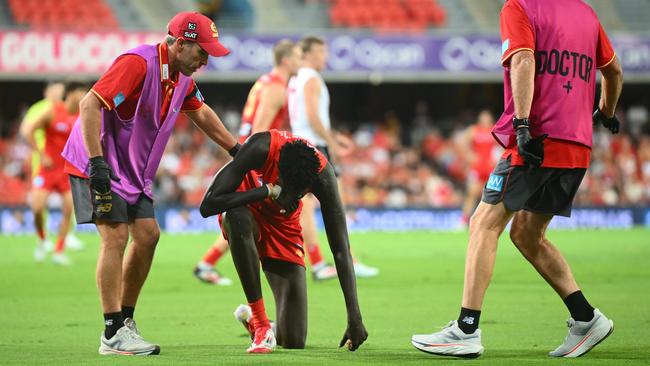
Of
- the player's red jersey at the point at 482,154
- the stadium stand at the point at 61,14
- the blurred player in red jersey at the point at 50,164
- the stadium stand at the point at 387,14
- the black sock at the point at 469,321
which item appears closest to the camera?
the black sock at the point at 469,321

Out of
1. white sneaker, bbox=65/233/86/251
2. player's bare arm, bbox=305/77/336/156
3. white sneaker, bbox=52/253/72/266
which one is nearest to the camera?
player's bare arm, bbox=305/77/336/156

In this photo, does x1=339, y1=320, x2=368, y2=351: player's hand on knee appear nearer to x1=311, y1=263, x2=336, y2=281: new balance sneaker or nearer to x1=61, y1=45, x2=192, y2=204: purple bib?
x1=61, y1=45, x2=192, y2=204: purple bib

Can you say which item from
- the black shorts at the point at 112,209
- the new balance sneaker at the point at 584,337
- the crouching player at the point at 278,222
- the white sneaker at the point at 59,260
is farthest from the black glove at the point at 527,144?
the white sneaker at the point at 59,260

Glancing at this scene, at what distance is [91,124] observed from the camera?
7.00 m

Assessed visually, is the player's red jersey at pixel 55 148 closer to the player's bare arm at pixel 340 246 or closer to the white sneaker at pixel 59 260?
the white sneaker at pixel 59 260

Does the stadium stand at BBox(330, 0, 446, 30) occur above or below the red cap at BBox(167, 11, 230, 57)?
above

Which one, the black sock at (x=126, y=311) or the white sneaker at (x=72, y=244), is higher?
the black sock at (x=126, y=311)

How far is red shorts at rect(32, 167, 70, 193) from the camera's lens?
15.8 m

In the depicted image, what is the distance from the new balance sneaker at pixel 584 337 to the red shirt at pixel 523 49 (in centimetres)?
105

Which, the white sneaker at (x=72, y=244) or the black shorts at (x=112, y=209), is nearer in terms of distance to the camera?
the black shorts at (x=112, y=209)

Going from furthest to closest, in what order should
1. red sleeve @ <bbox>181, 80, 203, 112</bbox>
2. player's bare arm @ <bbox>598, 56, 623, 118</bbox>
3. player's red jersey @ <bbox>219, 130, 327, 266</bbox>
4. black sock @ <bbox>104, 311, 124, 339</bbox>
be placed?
red sleeve @ <bbox>181, 80, 203, 112</bbox> < player's red jersey @ <bbox>219, 130, 327, 266</bbox> < player's bare arm @ <bbox>598, 56, 623, 118</bbox> < black sock @ <bbox>104, 311, 124, 339</bbox>

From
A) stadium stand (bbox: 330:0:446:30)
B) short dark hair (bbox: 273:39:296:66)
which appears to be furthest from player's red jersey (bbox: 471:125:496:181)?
short dark hair (bbox: 273:39:296:66)

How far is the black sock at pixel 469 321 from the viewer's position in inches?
268

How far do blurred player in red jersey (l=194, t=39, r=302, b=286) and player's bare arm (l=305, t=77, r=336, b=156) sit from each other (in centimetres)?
28
